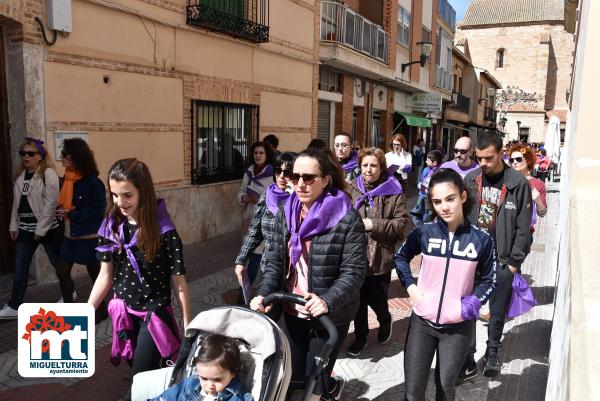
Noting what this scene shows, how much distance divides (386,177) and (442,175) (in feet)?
4.91

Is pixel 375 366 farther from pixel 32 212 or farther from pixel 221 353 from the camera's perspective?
pixel 32 212

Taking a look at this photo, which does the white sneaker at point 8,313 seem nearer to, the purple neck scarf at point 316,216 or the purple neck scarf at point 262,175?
the purple neck scarf at point 262,175

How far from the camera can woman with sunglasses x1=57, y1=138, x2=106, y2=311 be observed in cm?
493

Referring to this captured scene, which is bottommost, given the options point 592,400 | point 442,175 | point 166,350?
point 166,350

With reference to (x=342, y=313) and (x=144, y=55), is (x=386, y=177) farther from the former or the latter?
A: (x=144, y=55)

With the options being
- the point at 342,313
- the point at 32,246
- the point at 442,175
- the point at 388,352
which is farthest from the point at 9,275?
the point at 442,175

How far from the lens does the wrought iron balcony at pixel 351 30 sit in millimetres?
13672

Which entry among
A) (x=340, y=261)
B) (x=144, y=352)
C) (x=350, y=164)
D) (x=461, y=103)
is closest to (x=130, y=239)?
(x=144, y=352)

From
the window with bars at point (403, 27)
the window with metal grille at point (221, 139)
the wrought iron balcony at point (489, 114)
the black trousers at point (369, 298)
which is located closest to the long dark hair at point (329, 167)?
the black trousers at point (369, 298)

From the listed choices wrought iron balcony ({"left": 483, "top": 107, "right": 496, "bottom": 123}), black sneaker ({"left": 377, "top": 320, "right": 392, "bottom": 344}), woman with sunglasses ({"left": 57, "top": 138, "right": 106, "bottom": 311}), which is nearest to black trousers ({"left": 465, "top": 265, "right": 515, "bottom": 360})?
black sneaker ({"left": 377, "top": 320, "right": 392, "bottom": 344})

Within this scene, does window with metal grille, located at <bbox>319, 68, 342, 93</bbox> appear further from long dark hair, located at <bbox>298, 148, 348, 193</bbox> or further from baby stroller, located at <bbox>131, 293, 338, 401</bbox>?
baby stroller, located at <bbox>131, 293, 338, 401</bbox>

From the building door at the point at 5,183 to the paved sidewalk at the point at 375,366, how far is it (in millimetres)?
250

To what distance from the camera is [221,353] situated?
7.99 feet

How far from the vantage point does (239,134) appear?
1055 centimetres
